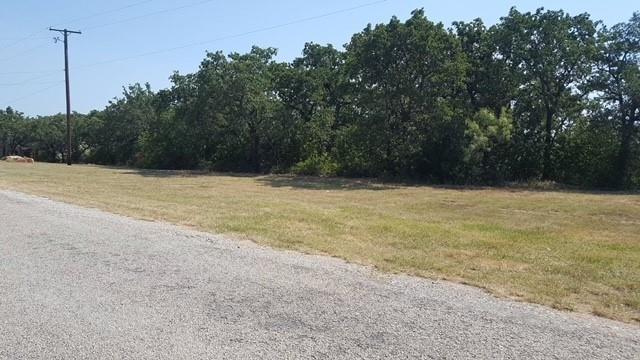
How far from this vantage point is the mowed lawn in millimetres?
5930

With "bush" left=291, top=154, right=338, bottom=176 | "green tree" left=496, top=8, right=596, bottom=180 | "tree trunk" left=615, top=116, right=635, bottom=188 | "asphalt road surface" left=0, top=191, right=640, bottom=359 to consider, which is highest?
"green tree" left=496, top=8, right=596, bottom=180

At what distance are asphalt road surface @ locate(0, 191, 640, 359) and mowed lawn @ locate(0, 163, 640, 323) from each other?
0.60m

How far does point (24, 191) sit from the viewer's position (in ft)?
53.8

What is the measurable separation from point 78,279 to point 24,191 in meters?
12.1

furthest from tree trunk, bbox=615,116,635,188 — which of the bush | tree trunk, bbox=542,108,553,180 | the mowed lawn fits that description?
the bush

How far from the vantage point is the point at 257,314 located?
4.77 m

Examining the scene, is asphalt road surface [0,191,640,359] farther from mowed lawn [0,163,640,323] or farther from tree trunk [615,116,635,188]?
tree trunk [615,116,635,188]

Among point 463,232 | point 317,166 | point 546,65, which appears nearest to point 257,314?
point 463,232

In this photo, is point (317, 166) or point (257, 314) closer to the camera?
point (257, 314)

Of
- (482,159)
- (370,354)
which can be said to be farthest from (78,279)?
(482,159)

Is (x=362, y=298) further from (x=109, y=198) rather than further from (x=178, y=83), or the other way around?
(x=178, y=83)

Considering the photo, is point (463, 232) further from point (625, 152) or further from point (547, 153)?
point (547, 153)

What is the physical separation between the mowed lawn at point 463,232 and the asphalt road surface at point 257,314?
600mm

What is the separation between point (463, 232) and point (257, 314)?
5774mm
